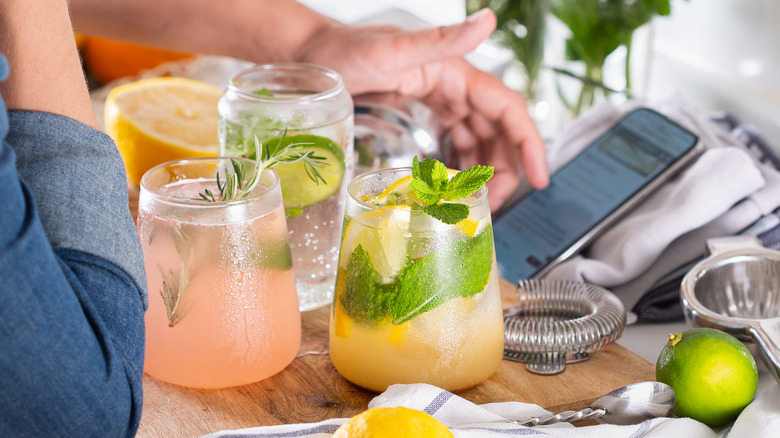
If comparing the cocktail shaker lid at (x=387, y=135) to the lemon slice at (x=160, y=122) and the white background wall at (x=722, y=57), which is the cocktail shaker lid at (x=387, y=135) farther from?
the white background wall at (x=722, y=57)

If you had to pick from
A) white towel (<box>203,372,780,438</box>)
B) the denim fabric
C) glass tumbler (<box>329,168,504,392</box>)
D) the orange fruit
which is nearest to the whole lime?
white towel (<box>203,372,780,438</box>)

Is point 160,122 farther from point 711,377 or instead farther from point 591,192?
point 711,377

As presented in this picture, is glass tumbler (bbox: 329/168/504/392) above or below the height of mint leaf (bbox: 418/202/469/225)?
below

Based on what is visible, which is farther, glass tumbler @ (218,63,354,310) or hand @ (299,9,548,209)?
hand @ (299,9,548,209)

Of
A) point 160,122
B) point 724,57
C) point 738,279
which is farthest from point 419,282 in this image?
point 724,57

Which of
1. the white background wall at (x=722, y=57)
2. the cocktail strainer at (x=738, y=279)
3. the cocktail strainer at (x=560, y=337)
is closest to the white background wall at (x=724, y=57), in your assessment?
the white background wall at (x=722, y=57)

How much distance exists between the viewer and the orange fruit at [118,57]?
4.49 ft

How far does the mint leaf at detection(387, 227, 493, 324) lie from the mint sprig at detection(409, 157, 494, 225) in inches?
1.1

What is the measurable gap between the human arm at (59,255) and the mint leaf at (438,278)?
0.52 ft

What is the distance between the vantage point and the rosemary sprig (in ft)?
1.76

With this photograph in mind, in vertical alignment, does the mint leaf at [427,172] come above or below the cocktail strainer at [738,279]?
above

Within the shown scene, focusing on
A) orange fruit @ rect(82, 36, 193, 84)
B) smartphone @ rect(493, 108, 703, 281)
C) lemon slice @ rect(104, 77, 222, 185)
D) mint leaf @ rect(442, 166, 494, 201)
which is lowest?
orange fruit @ rect(82, 36, 193, 84)

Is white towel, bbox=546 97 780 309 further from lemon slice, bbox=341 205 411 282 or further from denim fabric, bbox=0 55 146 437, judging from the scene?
denim fabric, bbox=0 55 146 437

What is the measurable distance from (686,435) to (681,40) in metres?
0.95
